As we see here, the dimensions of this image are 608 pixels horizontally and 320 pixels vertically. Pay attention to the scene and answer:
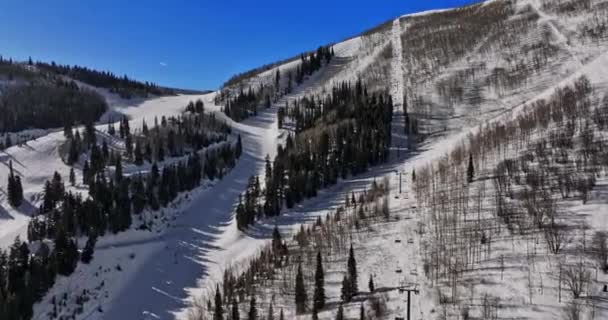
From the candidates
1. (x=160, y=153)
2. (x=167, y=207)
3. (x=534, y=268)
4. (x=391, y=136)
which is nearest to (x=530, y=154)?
(x=534, y=268)

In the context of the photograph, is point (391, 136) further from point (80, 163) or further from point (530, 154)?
point (80, 163)

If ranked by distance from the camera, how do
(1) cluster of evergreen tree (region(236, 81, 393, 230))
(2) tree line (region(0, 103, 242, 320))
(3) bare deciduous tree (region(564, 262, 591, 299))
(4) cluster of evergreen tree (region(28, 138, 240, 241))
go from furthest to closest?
1. (1) cluster of evergreen tree (region(236, 81, 393, 230))
2. (4) cluster of evergreen tree (region(28, 138, 240, 241))
3. (2) tree line (region(0, 103, 242, 320))
4. (3) bare deciduous tree (region(564, 262, 591, 299))

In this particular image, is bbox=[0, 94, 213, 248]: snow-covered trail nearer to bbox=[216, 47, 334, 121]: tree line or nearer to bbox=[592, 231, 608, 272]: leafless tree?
bbox=[216, 47, 334, 121]: tree line

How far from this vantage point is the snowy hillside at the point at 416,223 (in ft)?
125

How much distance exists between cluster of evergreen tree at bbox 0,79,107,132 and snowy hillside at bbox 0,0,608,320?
180ft

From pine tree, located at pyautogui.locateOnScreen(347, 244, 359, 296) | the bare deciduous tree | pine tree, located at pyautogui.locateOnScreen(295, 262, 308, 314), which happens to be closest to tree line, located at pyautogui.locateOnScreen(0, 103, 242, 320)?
pine tree, located at pyautogui.locateOnScreen(295, 262, 308, 314)

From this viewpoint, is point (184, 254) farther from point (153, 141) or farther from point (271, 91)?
point (271, 91)

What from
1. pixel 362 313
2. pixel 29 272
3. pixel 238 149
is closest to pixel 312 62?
pixel 238 149

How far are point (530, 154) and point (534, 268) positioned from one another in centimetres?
2785

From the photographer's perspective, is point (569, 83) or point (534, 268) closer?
point (534, 268)

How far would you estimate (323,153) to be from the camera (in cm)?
8581

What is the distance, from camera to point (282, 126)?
12438cm

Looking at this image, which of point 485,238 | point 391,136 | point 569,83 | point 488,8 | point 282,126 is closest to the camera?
point 485,238

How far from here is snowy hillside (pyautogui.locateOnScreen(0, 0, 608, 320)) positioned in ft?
125
